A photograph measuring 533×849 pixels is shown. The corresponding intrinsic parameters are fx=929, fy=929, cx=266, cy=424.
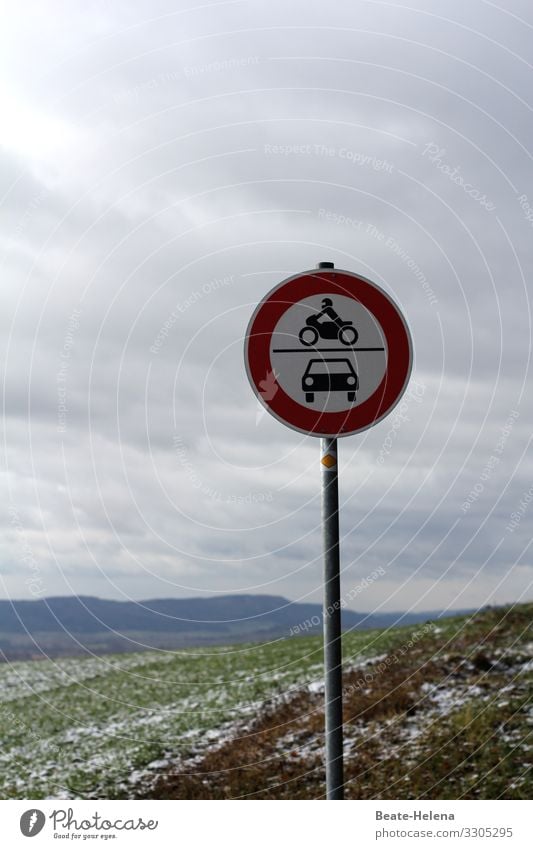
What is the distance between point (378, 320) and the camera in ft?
18.1

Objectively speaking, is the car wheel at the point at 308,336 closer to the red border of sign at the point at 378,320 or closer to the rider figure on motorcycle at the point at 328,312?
the rider figure on motorcycle at the point at 328,312

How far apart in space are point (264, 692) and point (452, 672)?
5.83m

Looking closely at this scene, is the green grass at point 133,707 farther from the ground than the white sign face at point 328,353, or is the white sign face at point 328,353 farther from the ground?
the white sign face at point 328,353

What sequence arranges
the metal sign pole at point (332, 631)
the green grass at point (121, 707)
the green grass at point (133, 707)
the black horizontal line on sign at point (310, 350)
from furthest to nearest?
the green grass at point (121, 707), the green grass at point (133, 707), the black horizontal line on sign at point (310, 350), the metal sign pole at point (332, 631)

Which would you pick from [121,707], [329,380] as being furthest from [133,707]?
[329,380]

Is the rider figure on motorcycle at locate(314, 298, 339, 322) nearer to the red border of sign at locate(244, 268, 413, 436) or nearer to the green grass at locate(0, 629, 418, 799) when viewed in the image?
the red border of sign at locate(244, 268, 413, 436)

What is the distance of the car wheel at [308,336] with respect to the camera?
538cm

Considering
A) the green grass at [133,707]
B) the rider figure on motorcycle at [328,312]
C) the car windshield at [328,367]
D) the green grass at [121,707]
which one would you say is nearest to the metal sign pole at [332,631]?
the car windshield at [328,367]

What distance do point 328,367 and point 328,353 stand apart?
0.08m

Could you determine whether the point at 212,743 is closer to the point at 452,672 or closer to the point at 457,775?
the point at 452,672

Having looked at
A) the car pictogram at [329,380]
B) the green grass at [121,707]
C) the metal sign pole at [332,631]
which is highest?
the car pictogram at [329,380]

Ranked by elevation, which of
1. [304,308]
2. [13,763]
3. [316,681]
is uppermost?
[304,308]
